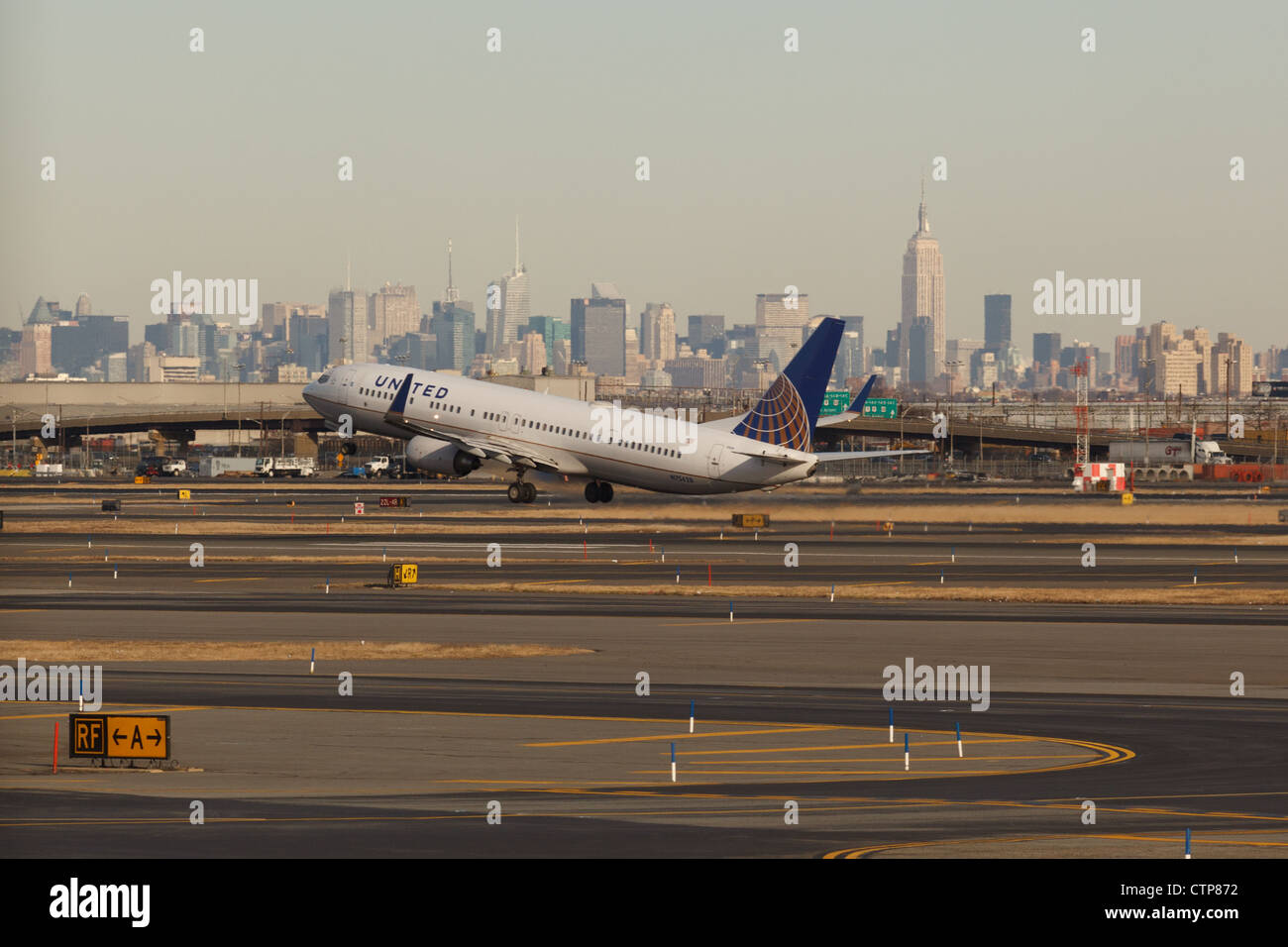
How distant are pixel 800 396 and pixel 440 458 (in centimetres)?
2258

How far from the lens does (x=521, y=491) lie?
106250 mm

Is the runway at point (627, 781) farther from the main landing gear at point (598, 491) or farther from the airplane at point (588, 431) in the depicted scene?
the main landing gear at point (598, 491)

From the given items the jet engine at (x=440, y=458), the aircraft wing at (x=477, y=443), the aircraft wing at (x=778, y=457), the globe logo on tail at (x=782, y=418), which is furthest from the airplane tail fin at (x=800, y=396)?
the jet engine at (x=440, y=458)

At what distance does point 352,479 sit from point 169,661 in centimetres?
12995

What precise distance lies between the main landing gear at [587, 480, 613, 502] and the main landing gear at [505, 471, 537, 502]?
19.2ft

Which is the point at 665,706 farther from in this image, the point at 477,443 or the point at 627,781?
the point at 477,443

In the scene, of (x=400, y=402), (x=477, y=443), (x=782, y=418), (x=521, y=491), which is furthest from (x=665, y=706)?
(x=521, y=491)

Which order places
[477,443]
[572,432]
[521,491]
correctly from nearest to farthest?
1. [572,432]
2. [477,443]
3. [521,491]

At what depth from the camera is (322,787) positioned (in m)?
28.0

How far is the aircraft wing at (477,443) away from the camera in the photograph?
97.6 metres

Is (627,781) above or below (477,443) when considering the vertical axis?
below

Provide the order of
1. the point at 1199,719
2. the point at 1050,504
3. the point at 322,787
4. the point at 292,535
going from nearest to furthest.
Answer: the point at 322,787, the point at 1199,719, the point at 292,535, the point at 1050,504

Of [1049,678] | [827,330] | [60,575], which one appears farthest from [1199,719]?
[827,330]
